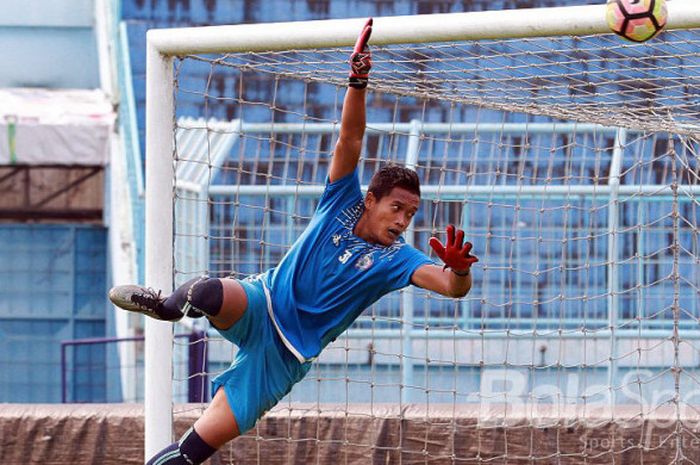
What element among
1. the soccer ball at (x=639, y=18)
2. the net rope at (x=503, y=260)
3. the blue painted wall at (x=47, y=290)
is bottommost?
the blue painted wall at (x=47, y=290)

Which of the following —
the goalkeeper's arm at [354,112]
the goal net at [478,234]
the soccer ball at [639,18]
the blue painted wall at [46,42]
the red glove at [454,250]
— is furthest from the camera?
the blue painted wall at [46,42]

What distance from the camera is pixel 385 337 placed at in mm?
9359

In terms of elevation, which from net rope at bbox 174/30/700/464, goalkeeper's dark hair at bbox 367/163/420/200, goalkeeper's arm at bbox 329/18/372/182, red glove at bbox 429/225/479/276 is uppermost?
goalkeeper's arm at bbox 329/18/372/182

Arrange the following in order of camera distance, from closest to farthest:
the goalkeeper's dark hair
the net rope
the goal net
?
1. the goalkeeper's dark hair
2. the goal net
3. the net rope

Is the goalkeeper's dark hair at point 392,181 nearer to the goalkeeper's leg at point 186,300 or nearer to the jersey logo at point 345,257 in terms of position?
the jersey logo at point 345,257

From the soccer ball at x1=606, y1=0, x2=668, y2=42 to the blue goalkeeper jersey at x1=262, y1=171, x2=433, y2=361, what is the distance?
1.12 metres

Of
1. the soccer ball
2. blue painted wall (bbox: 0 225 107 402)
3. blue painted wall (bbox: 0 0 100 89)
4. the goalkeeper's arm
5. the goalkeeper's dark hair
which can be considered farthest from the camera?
blue painted wall (bbox: 0 0 100 89)

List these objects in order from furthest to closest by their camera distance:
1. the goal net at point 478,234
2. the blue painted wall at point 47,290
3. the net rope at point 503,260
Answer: the blue painted wall at point 47,290
the net rope at point 503,260
the goal net at point 478,234

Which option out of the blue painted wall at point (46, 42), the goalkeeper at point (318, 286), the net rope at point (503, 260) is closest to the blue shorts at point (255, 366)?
the goalkeeper at point (318, 286)

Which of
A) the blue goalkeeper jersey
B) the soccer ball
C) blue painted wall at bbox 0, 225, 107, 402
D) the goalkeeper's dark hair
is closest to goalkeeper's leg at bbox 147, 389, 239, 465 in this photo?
the blue goalkeeper jersey

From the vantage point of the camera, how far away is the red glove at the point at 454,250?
5312 mm

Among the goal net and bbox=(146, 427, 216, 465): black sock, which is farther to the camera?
the goal net

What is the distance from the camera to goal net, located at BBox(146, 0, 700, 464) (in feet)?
22.0

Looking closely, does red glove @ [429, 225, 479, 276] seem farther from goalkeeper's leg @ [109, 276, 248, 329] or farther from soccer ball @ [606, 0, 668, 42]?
soccer ball @ [606, 0, 668, 42]
